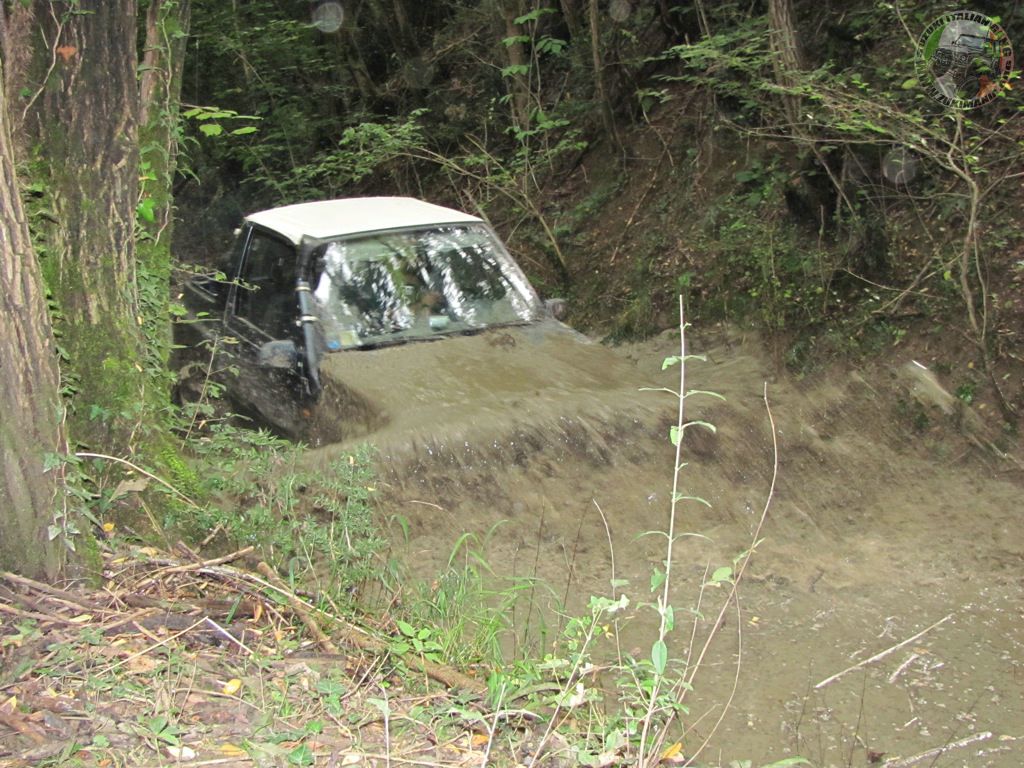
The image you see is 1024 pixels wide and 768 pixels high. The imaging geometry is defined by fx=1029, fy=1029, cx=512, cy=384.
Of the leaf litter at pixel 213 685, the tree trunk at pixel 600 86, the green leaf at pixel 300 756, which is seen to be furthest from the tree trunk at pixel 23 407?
the tree trunk at pixel 600 86

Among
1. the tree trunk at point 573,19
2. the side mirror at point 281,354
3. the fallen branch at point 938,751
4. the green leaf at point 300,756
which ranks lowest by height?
the fallen branch at point 938,751

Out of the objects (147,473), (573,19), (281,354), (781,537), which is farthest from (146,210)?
(573,19)

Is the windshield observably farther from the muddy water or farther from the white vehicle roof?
the muddy water

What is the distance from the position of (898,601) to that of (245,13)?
42.4 feet

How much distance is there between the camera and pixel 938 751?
371 centimetres

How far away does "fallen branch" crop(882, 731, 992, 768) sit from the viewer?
3615 mm

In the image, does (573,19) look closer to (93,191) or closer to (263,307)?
(263,307)

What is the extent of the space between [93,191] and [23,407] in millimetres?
1444

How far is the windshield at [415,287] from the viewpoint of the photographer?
6047mm

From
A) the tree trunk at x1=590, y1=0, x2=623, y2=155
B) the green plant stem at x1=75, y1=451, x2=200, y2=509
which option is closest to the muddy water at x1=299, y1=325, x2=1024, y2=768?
the green plant stem at x1=75, y1=451, x2=200, y2=509

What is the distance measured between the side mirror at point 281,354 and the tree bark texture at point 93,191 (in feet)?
4.07

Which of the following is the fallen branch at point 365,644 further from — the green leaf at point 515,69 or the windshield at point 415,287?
the green leaf at point 515,69

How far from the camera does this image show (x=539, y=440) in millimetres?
5664

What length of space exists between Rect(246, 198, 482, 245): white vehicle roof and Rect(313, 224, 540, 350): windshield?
98mm
